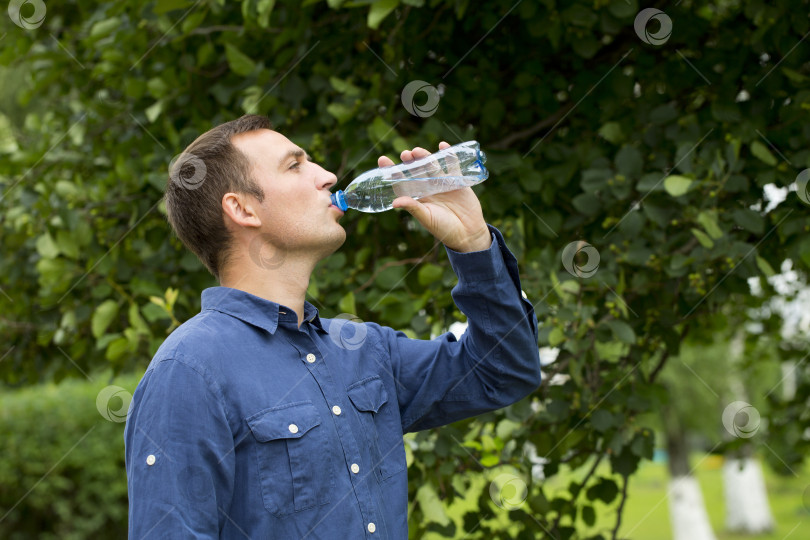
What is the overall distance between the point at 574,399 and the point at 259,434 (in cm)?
133

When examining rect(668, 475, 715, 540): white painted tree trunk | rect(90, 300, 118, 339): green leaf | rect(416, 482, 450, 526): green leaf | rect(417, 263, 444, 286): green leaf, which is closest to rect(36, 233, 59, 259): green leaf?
rect(90, 300, 118, 339): green leaf

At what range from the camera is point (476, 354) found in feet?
5.84

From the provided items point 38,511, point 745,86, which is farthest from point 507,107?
point 38,511

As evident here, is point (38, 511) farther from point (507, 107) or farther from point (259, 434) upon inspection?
point (259, 434)

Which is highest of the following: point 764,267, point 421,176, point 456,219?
point 421,176

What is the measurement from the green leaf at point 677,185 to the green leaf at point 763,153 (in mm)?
246

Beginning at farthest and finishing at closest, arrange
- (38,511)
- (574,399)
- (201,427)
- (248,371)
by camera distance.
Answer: (38,511) < (574,399) < (248,371) < (201,427)

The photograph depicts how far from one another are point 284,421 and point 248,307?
0.27 meters

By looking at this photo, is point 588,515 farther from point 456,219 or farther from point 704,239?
point 456,219

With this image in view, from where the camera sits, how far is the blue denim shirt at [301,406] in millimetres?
1316

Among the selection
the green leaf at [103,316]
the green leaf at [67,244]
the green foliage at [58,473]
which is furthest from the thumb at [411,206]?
the green foliage at [58,473]

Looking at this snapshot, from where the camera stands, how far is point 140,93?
304 centimetres

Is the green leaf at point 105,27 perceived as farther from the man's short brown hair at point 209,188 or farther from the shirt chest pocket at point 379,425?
the shirt chest pocket at point 379,425

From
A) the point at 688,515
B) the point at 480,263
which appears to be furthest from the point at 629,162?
the point at 688,515
